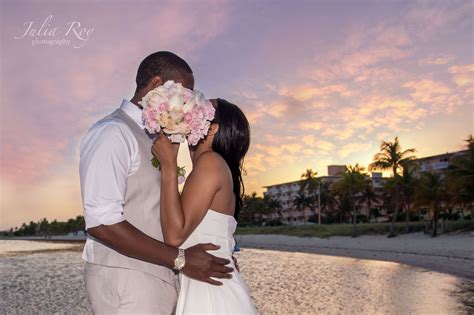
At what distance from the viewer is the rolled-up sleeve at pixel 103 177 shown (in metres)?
2.82

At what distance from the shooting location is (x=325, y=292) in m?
17.7

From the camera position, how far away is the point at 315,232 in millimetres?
60812

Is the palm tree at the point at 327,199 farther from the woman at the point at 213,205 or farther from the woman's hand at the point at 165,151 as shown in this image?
the woman's hand at the point at 165,151

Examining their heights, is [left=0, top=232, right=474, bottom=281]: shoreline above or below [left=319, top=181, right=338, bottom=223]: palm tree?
below

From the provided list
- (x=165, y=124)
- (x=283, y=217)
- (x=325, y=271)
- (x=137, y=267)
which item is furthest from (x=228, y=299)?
(x=283, y=217)

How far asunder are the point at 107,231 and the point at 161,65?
1.15 metres

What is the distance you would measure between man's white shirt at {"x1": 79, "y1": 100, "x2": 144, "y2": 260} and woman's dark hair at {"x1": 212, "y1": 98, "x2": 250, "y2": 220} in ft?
3.03

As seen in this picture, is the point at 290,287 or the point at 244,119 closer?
the point at 244,119

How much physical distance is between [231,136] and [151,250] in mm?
1166

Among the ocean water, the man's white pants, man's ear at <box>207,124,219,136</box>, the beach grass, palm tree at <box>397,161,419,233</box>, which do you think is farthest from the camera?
palm tree at <box>397,161,419,233</box>

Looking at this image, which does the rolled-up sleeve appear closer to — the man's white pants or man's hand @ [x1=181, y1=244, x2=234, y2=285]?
the man's white pants

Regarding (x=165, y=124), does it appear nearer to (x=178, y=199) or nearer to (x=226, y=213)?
(x=178, y=199)

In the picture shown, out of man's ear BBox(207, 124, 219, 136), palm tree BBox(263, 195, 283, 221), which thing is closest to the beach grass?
palm tree BBox(263, 195, 283, 221)

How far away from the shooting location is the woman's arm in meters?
3.08
